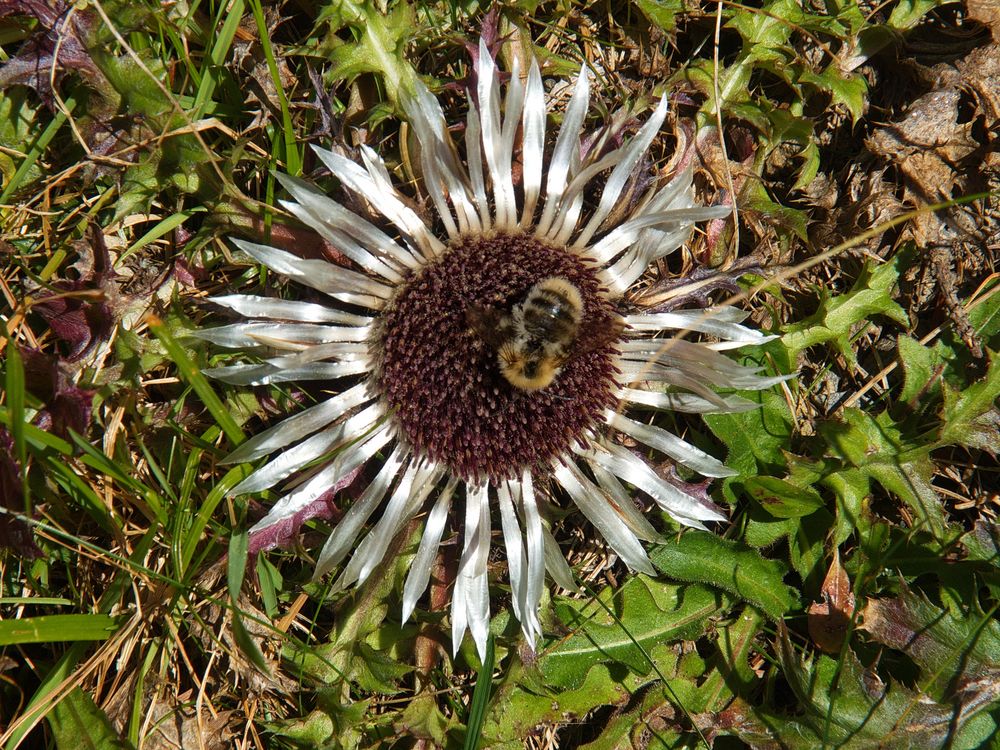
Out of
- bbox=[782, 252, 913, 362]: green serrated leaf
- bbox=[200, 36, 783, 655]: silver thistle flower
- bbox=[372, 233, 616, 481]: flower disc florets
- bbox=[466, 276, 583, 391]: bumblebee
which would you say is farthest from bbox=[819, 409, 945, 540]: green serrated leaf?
bbox=[466, 276, 583, 391]: bumblebee

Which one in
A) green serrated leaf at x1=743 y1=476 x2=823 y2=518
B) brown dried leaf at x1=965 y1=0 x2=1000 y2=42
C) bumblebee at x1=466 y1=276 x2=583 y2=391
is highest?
brown dried leaf at x1=965 y1=0 x2=1000 y2=42

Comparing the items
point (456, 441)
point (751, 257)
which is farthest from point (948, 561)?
point (456, 441)

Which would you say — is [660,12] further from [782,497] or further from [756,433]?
[782,497]

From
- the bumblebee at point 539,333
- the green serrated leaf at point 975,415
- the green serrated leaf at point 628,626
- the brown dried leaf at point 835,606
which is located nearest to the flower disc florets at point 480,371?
the bumblebee at point 539,333

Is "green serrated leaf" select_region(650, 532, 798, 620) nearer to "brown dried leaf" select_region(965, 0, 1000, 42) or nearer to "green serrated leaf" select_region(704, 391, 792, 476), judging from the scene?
"green serrated leaf" select_region(704, 391, 792, 476)

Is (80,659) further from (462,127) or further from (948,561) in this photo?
(948,561)

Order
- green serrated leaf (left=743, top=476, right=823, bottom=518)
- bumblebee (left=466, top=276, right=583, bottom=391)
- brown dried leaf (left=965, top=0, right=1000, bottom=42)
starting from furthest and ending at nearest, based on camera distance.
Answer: brown dried leaf (left=965, top=0, right=1000, bottom=42)
green serrated leaf (left=743, top=476, right=823, bottom=518)
bumblebee (left=466, top=276, right=583, bottom=391)

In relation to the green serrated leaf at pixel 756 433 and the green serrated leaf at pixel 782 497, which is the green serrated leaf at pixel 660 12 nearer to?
the green serrated leaf at pixel 756 433

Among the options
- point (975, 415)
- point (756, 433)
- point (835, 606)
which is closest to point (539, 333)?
point (756, 433)
